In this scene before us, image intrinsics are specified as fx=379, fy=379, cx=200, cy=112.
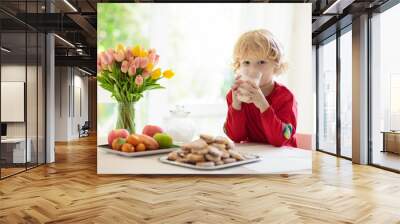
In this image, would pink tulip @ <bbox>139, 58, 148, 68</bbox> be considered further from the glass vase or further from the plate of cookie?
the plate of cookie

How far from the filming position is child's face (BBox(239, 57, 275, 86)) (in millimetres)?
4922

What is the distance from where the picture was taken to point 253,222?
10.1 ft

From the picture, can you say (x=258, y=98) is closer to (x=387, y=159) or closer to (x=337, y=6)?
(x=337, y=6)

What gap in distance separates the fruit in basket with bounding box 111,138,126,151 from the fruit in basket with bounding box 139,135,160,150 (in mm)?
240

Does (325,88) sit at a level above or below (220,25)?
below

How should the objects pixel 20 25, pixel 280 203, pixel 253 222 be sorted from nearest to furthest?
pixel 253 222 → pixel 280 203 → pixel 20 25

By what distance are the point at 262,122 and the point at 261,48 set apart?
0.98 meters

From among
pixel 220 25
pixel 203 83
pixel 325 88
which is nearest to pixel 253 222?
pixel 203 83

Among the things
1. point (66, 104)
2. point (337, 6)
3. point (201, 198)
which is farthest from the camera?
point (66, 104)

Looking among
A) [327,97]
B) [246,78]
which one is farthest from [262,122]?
[327,97]

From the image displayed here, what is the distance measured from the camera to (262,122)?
4875 millimetres

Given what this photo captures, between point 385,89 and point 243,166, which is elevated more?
point 385,89

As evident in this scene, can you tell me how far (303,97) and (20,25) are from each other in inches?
164

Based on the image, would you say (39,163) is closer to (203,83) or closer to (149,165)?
(149,165)
